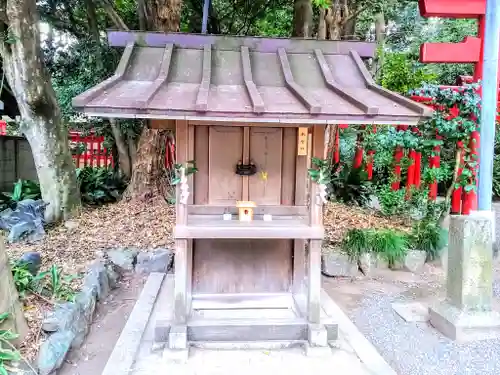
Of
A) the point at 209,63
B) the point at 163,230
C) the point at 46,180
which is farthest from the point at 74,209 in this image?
the point at 209,63

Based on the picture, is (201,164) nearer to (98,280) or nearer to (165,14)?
(98,280)

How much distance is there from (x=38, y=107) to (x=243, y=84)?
457 cm

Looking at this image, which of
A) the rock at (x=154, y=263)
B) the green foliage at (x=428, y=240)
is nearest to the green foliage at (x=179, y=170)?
the rock at (x=154, y=263)

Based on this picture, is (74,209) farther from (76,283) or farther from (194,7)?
(194,7)

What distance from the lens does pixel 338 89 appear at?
3.62 metres

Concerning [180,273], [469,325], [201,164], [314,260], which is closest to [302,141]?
[201,164]

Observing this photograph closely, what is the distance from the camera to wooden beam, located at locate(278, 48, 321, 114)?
10.5ft

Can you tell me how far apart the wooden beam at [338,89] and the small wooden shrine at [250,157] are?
1cm

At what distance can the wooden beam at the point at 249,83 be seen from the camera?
3.13 metres

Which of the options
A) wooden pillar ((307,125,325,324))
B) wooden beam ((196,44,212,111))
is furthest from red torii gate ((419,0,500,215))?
wooden beam ((196,44,212,111))

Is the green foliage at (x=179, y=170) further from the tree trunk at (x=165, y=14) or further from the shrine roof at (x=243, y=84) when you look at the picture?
the tree trunk at (x=165, y=14)

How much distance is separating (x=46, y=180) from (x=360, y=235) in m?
5.35

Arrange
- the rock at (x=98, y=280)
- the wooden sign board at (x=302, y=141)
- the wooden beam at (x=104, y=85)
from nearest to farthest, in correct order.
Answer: the wooden beam at (x=104, y=85)
the wooden sign board at (x=302, y=141)
the rock at (x=98, y=280)

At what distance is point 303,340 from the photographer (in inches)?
151
